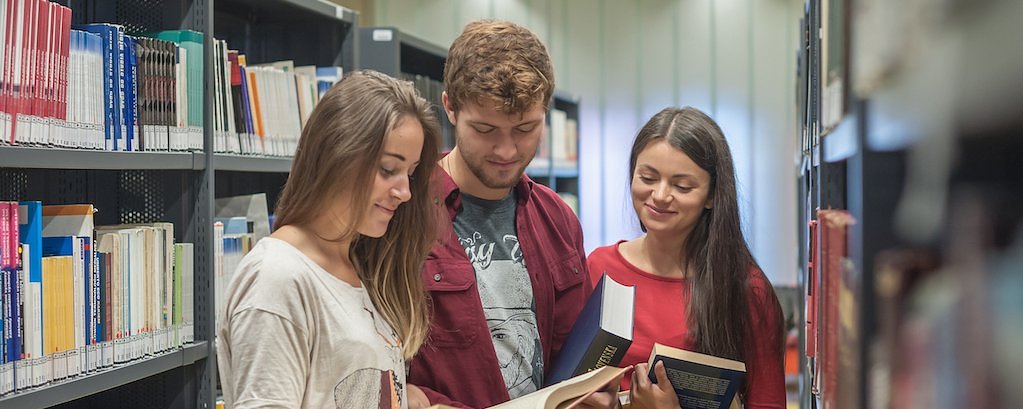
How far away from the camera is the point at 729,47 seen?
206 inches

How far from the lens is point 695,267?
1.62 metres

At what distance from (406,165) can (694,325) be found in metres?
0.64

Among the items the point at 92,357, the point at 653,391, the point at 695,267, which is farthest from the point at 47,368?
the point at 695,267

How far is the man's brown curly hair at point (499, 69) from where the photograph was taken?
4.68 feet

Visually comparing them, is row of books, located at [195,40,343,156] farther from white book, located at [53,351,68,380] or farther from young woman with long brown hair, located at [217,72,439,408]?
young woman with long brown hair, located at [217,72,439,408]

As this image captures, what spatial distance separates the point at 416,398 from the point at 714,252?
61 centimetres

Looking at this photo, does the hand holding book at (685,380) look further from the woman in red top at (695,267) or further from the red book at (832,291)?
the red book at (832,291)

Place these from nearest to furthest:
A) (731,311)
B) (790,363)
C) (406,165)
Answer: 1. (406,165)
2. (731,311)
3. (790,363)

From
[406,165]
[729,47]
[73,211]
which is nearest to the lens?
[406,165]

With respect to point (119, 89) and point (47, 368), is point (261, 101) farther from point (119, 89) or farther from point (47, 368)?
point (47, 368)

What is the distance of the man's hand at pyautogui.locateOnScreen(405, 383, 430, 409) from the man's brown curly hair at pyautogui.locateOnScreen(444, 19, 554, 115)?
0.49 m

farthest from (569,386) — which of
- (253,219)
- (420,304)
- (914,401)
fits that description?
(253,219)

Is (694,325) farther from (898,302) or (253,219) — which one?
(253,219)

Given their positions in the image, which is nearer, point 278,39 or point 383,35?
point 278,39
